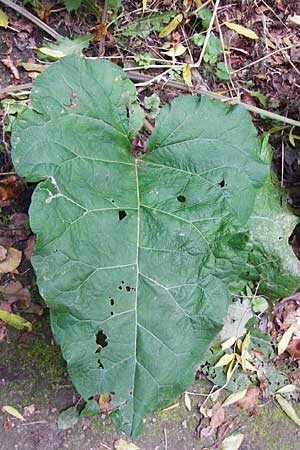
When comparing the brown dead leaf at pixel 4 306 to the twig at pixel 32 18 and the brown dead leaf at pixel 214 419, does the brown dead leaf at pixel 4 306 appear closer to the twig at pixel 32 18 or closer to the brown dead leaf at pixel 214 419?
the brown dead leaf at pixel 214 419

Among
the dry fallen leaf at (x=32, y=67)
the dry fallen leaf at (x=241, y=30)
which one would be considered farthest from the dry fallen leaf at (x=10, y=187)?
the dry fallen leaf at (x=241, y=30)

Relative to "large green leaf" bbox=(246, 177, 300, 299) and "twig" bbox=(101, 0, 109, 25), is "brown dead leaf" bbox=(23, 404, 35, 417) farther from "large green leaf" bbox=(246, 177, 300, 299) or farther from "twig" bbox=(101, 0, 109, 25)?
"twig" bbox=(101, 0, 109, 25)

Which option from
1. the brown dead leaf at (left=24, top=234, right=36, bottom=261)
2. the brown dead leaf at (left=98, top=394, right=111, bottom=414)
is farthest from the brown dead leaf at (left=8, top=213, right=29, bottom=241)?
the brown dead leaf at (left=98, top=394, right=111, bottom=414)

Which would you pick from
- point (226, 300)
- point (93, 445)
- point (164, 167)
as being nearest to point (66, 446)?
point (93, 445)

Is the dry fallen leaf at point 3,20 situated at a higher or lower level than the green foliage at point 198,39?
higher

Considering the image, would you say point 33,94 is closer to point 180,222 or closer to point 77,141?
point 77,141
